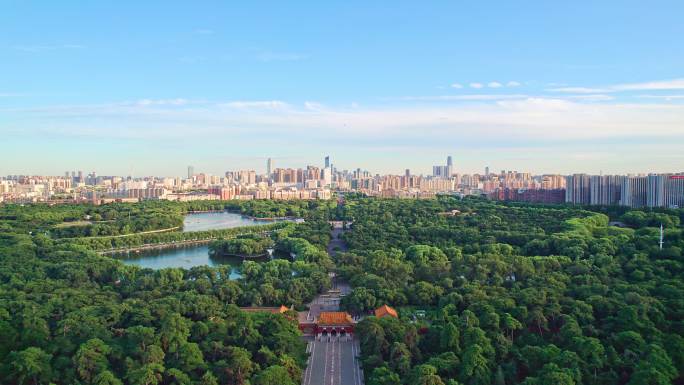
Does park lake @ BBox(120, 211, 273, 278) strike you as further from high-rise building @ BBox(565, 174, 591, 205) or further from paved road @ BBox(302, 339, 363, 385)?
high-rise building @ BBox(565, 174, 591, 205)

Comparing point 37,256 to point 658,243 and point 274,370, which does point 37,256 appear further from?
point 658,243

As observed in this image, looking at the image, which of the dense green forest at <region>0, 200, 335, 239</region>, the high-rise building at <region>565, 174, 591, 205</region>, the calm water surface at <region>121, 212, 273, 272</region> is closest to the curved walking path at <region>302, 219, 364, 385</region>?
the calm water surface at <region>121, 212, 273, 272</region>

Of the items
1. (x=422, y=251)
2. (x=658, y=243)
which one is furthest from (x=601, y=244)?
(x=422, y=251)

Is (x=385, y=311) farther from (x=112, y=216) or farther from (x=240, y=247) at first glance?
(x=112, y=216)

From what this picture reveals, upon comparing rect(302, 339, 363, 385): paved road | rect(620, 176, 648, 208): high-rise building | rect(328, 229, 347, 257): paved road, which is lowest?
rect(302, 339, 363, 385): paved road

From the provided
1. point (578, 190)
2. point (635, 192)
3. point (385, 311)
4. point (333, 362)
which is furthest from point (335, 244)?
point (578, 190)

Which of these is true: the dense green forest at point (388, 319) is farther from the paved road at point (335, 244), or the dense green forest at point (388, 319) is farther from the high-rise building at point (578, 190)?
the high-rise building at point (578, 190)

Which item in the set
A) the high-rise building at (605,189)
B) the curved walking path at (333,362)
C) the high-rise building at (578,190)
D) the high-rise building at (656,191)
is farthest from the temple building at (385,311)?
the high-rise building at (578,190)
